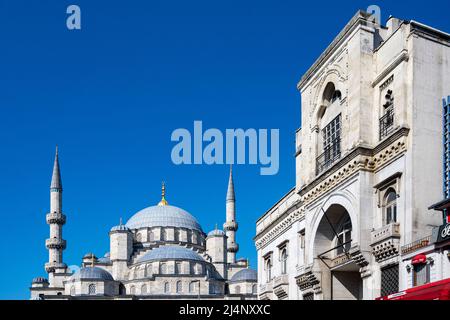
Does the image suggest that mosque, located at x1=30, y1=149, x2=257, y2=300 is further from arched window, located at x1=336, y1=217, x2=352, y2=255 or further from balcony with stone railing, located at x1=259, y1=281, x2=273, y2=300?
arched window, located at x1=336, y1=217, x2=352, y2=255

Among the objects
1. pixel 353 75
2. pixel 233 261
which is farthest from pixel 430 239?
pixel 233 261

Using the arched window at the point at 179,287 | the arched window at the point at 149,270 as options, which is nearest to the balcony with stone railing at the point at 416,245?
the arched window at the point at 179,287

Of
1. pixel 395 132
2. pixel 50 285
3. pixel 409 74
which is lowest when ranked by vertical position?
pixel 50 285

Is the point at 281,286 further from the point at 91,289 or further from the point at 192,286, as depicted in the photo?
the point at 91,289

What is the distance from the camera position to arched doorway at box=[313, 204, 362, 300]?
1000 inches

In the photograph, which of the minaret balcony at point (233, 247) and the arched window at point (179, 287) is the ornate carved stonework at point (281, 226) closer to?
the arched window at point (179, 287)

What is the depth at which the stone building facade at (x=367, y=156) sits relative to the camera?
67.7ft

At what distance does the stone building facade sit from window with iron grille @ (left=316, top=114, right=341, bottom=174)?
41mm

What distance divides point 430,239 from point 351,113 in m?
6.25

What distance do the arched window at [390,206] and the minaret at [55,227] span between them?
77856 mm

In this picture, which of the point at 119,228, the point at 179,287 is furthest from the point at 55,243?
the point at 179,287
